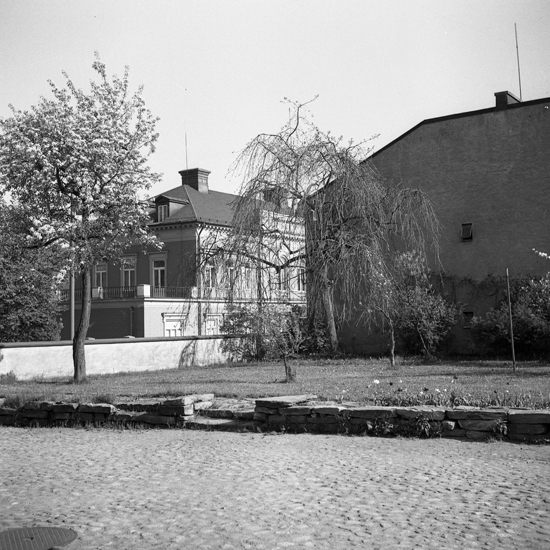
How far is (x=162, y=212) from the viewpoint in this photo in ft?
147

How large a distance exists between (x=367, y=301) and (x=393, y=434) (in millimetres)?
9477

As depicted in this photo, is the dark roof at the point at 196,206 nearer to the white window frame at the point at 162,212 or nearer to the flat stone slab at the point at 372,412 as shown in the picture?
the white window frame at the point at 162,212

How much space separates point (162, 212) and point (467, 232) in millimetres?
20919

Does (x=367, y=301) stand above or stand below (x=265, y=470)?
above

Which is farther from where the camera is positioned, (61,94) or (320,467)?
(61,94)

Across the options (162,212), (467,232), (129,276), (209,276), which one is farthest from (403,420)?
(129,276)

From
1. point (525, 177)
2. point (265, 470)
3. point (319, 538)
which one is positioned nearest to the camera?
point (319, 538)

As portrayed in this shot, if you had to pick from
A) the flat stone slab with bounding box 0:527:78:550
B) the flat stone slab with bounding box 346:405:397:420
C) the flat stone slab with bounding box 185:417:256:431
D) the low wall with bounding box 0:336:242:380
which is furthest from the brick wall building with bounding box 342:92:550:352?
the flat stone slab with bounding box 0:527:78:550

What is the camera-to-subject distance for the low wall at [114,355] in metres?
23.6

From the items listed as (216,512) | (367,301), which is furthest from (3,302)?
(216,512)

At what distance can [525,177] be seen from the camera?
29844mm

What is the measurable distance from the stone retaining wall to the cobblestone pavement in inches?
13.9

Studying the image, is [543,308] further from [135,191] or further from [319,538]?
[319,538]

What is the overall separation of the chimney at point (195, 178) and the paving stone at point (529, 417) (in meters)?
41.6
